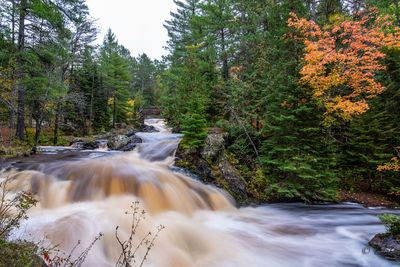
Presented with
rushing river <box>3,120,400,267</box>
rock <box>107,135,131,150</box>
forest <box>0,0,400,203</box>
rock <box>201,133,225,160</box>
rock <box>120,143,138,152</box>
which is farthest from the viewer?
rock <box>107,135,131,150</box>

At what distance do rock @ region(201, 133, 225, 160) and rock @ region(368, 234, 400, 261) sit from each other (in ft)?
17.5

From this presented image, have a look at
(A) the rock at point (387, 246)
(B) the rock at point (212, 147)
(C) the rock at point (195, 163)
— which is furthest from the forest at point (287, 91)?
(A) the rock at point (387, 246)

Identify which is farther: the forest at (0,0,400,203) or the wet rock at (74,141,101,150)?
the wet rock at (74,141,101,150)

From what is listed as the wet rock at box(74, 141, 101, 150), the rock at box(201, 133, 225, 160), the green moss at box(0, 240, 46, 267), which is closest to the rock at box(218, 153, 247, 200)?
the rock at box(201, 133, 225, 160)

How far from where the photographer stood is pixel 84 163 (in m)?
7.38

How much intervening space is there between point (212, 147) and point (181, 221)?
363 cm

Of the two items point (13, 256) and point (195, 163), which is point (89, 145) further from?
point (13, 256)

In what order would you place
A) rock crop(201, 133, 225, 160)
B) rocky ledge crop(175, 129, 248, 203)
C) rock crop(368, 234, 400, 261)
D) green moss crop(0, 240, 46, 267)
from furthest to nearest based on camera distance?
rock crop(201, 133, 225, 160) < rocky ledge crop(175, 129, 248, 203) < rock crop(368, 234, 400, 261) < green moss crop(0, 240, 46, 267)

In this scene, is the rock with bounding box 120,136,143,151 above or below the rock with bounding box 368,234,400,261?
above

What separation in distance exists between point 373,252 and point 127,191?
6.49 meters

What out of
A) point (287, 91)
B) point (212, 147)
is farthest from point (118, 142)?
point (287, 91)

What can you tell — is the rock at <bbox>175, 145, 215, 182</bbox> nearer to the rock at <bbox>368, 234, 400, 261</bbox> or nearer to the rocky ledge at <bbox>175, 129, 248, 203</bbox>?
the rocky ledge at <bbox>175, 129, 248, 203</bbox>

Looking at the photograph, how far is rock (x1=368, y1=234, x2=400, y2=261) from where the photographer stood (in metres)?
3.66

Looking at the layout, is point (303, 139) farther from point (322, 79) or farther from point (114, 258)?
point (114, 258)
